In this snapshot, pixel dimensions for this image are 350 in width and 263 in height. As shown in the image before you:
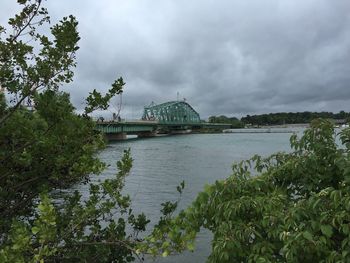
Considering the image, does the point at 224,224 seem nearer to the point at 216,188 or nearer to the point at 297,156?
the point at 216,188

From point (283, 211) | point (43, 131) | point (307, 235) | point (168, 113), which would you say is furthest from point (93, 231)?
point (168, 113)

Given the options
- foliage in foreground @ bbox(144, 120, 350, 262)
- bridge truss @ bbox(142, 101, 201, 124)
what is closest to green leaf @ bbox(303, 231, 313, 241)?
foliage in foreground @ bbox(144, 120, 350, 262)

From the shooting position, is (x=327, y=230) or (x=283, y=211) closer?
(x=327, y=230)

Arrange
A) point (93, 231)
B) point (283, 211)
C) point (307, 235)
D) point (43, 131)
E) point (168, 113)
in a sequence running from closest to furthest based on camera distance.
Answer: point (307, 235)
point (283, 211)
point (43, 131)
point (93, 231)
point (168, 113)

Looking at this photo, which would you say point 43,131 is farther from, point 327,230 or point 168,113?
point 168,113

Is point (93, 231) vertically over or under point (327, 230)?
under

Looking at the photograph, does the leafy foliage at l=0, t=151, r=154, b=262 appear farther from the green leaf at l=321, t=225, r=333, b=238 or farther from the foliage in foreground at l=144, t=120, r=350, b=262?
the green leaf at l=321, t=225, r=333, b=238

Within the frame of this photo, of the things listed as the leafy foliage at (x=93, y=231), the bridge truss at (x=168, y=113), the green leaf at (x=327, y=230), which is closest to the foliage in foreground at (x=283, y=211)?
the green leaf at (x=327, y=230)

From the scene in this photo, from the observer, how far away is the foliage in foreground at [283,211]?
3.06 metres

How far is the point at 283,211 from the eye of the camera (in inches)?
138

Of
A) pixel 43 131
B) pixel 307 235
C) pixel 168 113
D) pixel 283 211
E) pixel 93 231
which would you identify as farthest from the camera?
pixel 168 113

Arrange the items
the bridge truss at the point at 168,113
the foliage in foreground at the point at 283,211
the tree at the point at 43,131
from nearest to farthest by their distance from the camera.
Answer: the foliage in foreground at the point at 283,211, the tree at the point at 43,131, the bridge truss at the point at 168,113

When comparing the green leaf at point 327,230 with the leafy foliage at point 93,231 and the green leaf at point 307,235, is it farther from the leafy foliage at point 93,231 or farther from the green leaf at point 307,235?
the leafy foliage at point 93,231

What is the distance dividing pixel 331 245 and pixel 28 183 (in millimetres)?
3711
